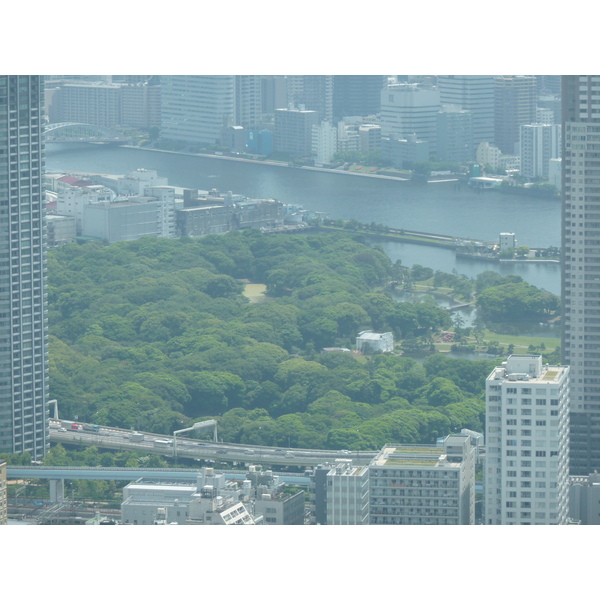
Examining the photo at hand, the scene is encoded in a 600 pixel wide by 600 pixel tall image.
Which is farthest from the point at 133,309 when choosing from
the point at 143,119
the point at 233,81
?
the point at 143,119

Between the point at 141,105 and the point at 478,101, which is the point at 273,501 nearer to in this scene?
the point at 478,101

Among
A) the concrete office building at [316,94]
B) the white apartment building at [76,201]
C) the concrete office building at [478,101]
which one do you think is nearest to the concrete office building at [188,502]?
the white apartment building at [76,201]

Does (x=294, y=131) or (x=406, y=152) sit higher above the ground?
(x=294, y=131)

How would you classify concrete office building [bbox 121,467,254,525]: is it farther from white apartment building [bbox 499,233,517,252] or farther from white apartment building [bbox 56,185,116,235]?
white apartment building [bbox 56,185,116,235]

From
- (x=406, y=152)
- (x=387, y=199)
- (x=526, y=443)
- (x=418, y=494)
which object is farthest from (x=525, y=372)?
(x=406, y=152)

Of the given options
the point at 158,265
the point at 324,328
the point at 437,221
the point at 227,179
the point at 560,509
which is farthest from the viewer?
the point at 227,179

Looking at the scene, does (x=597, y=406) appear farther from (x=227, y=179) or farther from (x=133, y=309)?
(x=227, y=179)
